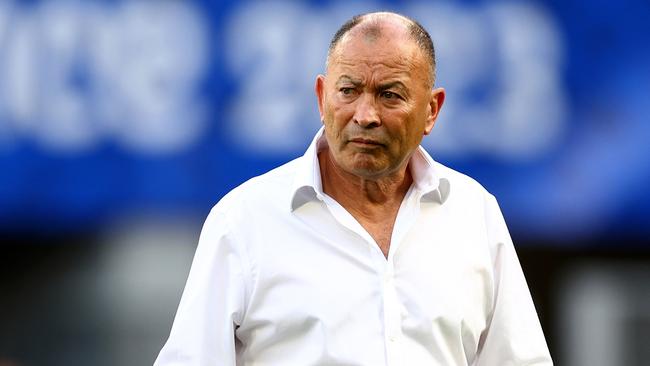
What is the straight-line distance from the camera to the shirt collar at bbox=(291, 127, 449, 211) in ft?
10.5

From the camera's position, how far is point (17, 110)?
644 cm

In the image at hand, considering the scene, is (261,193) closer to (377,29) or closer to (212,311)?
(212,311)

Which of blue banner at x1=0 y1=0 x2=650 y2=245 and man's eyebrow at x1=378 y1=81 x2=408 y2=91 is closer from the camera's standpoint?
man's eyebrow at x1=378 y1=81 x2=408 y2=91

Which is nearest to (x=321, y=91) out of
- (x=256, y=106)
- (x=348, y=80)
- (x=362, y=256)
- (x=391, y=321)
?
(x=348, y=80)

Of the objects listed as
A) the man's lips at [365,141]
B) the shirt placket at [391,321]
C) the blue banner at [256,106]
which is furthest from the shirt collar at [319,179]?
the blue banner at [256,106]

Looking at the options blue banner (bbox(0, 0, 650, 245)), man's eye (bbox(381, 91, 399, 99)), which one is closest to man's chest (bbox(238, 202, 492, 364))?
man's eye (bbox(381, 91, 399, 99))

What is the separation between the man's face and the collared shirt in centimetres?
14

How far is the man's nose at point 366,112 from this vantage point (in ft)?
10.2

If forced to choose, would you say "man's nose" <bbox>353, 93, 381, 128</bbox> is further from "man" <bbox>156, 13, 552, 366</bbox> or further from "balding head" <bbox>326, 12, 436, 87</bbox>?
"balding head" <bbox>326, 12, 436, 87</bbox>

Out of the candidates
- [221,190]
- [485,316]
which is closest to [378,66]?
[485,316]

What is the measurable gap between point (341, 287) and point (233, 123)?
3.45 metres

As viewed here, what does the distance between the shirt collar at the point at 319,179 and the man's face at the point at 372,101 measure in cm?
7

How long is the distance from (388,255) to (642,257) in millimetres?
3741

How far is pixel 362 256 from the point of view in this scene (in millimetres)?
3154
